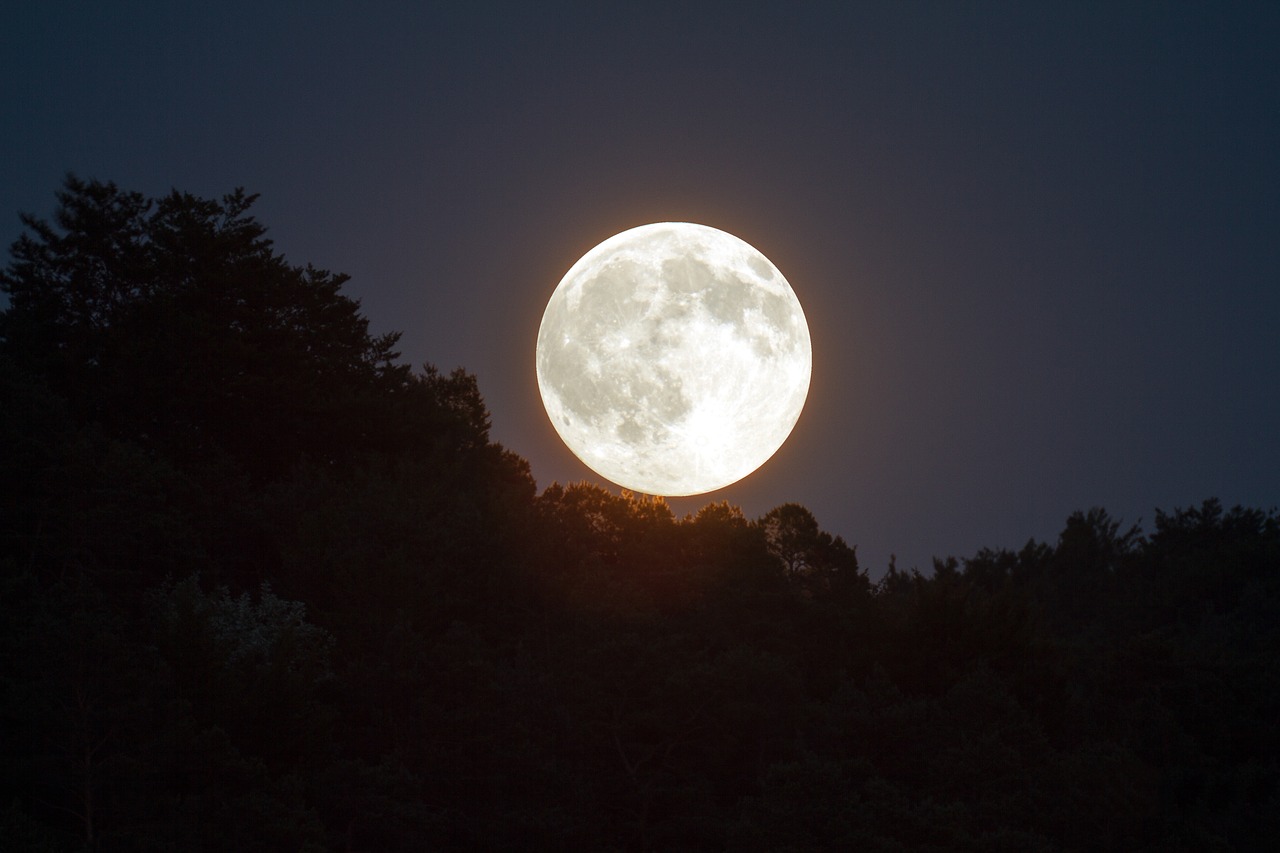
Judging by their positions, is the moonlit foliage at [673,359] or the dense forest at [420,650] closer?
the dense forest at [420,650]

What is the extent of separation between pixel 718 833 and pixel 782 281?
53.4 feet

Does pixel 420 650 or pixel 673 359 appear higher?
pixel 673 359

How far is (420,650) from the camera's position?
31750 millimetres

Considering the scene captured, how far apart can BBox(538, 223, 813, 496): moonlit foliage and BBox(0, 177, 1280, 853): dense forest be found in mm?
5849

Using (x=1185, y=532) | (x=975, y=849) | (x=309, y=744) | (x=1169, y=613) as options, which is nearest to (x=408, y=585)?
(x=309, y=744)

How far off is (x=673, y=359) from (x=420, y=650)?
10105 mm

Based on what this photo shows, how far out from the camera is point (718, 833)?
3319 cm

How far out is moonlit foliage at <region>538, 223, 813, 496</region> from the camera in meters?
32.9

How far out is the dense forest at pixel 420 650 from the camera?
78.8ft

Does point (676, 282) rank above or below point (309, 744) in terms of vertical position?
above

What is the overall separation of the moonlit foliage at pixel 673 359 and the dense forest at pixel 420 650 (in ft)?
19.2

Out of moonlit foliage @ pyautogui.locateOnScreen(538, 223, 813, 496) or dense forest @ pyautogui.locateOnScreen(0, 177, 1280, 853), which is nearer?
dense forest @ pyautogui.locateOnScreen(0, 177, 1280, 853)

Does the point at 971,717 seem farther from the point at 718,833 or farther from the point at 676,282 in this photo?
the point at 676,282

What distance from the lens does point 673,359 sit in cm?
3278
